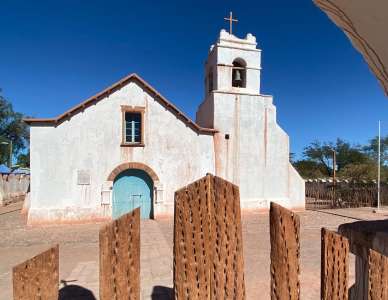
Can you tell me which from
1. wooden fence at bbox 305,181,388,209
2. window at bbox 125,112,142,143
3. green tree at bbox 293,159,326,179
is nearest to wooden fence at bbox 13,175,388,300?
window at bbox 125,112,142,143

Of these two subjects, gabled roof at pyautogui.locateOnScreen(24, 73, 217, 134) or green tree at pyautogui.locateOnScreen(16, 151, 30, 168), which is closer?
gabled roof at pyautogui.locateOnScreen(24, 73, 217, 134)

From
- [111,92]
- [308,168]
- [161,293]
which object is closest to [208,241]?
[161,293]

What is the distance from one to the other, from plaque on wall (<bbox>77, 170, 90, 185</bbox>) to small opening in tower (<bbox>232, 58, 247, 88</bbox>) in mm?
9821

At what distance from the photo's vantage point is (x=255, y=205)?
45.6 ft

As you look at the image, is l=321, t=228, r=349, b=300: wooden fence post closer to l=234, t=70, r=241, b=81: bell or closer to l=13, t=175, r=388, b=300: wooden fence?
l=13, t=175, r=388, b=300: wooden fence

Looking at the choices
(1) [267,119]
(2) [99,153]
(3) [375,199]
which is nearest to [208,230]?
(2) [99,153]

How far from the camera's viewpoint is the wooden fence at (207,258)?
0.97 m

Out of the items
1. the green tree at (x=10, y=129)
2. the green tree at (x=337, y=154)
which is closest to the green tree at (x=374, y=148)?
the green tree at (x=337, y=154)

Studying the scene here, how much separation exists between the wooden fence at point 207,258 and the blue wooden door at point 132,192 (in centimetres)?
1149

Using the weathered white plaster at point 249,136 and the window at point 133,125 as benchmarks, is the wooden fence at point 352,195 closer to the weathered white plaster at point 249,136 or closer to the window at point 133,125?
the weathered white plaster at point 249,136

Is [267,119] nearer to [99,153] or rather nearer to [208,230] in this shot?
[99,153]

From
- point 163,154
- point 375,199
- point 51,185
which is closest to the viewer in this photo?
point 51,185

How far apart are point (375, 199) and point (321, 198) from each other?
3744 mm

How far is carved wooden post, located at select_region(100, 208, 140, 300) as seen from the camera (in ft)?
3.30
